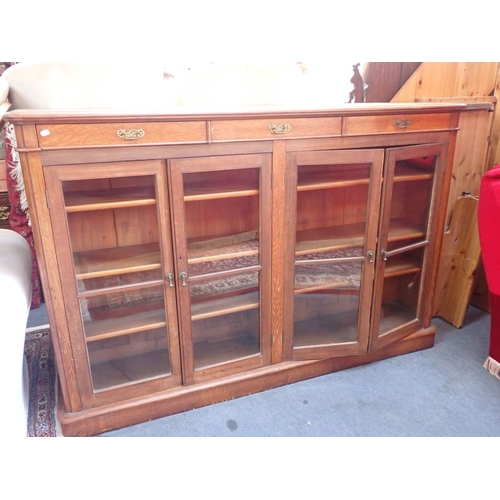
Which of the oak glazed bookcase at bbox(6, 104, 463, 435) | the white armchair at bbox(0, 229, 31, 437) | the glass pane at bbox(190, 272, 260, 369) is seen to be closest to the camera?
the white armchair at bbox(0, 229, 31, 437)

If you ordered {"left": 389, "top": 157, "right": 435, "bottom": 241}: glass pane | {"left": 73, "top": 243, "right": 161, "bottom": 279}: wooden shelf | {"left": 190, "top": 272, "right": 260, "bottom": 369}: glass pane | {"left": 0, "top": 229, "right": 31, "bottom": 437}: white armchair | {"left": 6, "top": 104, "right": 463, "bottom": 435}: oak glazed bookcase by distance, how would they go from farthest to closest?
{"left": 389, "top": 157, "right": 435, "bottom": 241}: glass pane < {"left": 190, "top": 272, "right": 260, "bottom": 369}: glass pane < {"left": 73, "top": 243, "right": 161, "bottom": 279}: wooden shelf < {"left": 6, "top": 104, "right": 463, "bottom": 435}: oak glazed bookcase < {"left": 0, "top": 229, "right": 31, "bottom": 437}: white armchair

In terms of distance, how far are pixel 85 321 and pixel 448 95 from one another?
2092mm

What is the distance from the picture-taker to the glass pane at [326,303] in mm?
1807

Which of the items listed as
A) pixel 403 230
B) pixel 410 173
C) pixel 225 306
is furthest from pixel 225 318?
pixel 410 173

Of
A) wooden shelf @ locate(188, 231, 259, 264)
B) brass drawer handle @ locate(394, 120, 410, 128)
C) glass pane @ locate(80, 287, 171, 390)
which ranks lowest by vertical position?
glass pane @ locate(80, 287, 171, 390)

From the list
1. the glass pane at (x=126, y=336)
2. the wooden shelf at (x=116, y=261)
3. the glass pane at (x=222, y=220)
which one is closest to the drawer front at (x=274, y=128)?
the glass pane at (x=222, y=220)

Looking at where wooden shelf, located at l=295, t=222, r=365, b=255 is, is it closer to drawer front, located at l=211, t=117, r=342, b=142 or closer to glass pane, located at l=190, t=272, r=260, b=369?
glass pane, located at l=190, t=272, r=260, b=369

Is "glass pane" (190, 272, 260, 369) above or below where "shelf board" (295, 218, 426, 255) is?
below

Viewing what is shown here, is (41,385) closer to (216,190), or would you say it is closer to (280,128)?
(216,190)

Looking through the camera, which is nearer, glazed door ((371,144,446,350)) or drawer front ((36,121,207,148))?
drawer front ((36,121,207,148))

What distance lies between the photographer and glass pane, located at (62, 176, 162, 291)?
1.36 meters

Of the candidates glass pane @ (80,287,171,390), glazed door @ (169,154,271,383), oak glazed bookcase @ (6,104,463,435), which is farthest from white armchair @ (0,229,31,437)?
glazed door @ (169,154,271,383)

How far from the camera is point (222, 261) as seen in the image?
1622mm

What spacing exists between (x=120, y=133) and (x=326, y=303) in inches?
45.4
